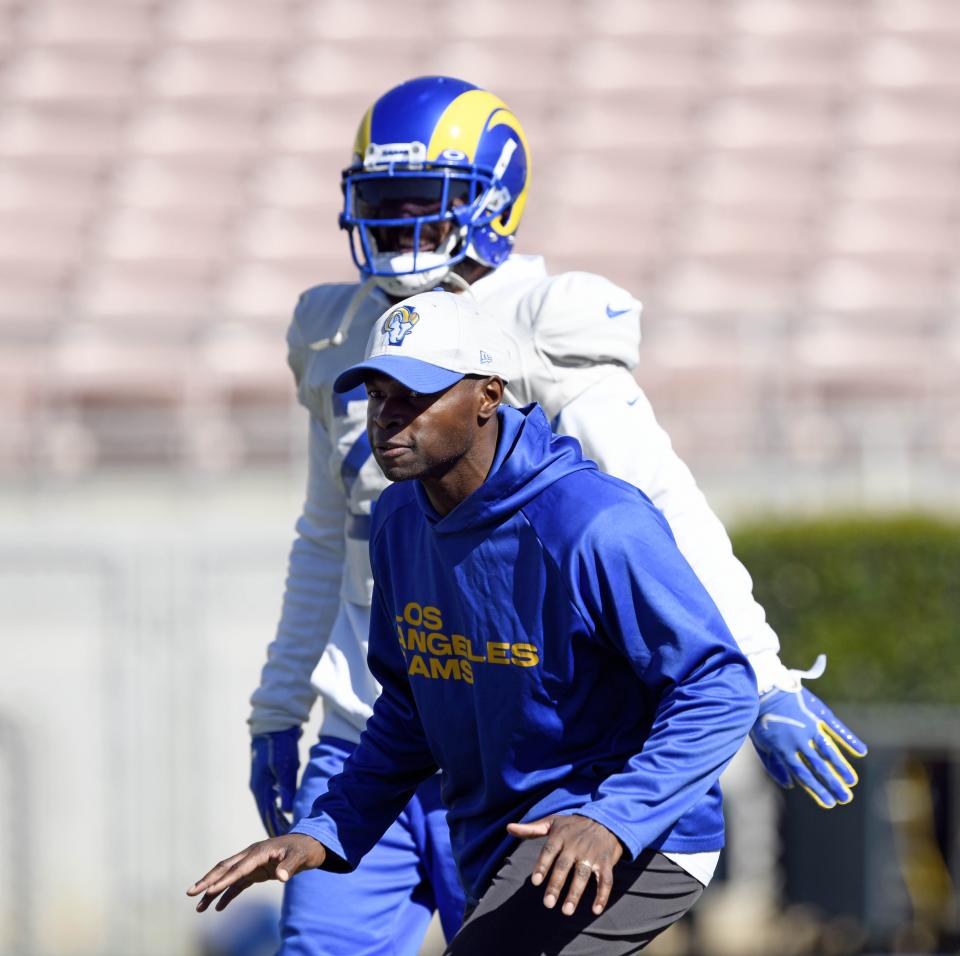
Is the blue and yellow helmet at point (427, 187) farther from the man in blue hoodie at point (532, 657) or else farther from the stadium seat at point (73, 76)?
the stadium seat at point (73, 76)

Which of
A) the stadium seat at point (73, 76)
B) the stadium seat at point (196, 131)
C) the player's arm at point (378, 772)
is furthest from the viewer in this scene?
the stadium seat at point (73, 76)

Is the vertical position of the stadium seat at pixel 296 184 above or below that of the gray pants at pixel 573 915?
above

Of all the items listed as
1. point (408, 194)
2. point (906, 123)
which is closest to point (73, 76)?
point (906, 123)

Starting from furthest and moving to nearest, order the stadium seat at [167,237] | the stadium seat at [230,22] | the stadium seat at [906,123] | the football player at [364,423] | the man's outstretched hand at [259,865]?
the stadium seat at [230,22], the stadium seat at [906,123], the stadium seat at [167,237], the football player at [364,423], the man's outstretched hand at [259,865]

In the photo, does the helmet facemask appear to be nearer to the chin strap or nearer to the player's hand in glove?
the chin strap

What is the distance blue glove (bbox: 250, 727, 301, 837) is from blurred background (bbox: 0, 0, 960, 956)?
3681 millimetres

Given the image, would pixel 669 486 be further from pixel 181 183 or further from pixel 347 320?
pixel 181 183

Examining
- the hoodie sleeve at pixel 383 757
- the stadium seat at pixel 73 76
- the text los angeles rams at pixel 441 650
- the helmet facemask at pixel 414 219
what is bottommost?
the hoodie sleeve at pixel 383 757

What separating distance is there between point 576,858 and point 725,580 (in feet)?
2.74

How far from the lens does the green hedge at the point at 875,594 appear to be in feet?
28.2

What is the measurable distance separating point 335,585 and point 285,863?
1087 mm

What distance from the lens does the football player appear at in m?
3.43

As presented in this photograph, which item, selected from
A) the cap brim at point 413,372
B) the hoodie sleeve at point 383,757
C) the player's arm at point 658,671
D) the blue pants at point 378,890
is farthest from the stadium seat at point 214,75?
the player's arm at point 658,671

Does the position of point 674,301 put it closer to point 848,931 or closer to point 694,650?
point 848,931
